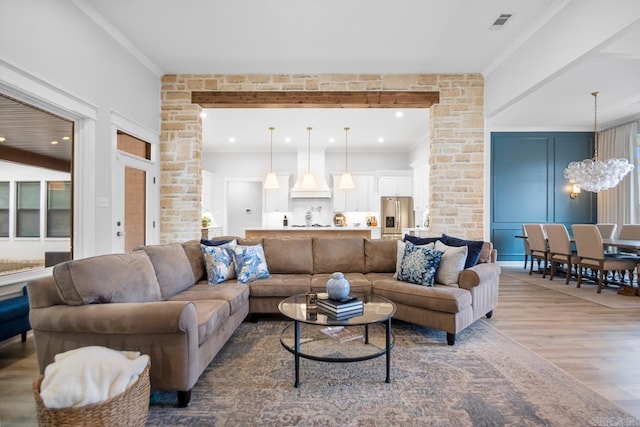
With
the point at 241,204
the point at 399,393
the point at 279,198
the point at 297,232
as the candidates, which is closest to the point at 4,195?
the point at 399,393

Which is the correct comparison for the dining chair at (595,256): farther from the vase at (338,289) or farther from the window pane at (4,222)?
the window pane at (4,222)

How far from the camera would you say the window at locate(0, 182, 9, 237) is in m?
2.92

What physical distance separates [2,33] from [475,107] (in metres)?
5.32

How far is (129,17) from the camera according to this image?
3.55m

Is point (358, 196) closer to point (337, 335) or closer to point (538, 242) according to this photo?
point (538, 242)

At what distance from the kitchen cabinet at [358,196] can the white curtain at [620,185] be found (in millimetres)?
4933

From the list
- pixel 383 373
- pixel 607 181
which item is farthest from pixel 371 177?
pixel 383 373

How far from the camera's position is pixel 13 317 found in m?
2.59

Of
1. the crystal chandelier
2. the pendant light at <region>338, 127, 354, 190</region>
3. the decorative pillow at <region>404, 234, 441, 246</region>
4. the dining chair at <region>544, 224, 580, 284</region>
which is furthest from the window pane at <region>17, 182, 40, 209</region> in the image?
the crystal chandelier

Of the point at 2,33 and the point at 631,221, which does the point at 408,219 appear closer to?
the point at 631,221

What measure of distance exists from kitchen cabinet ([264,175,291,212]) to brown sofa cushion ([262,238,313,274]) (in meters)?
5.09

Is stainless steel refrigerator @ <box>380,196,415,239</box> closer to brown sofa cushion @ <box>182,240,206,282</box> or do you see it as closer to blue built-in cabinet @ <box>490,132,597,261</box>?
blue built-in cabinet @ <box>490,132,597,261</box>

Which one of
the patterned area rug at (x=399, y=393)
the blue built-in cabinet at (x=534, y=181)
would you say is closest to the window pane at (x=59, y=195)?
the patterned area rug at (x=399, y=393)

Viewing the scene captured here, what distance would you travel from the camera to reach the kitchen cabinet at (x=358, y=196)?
30.1 ft
